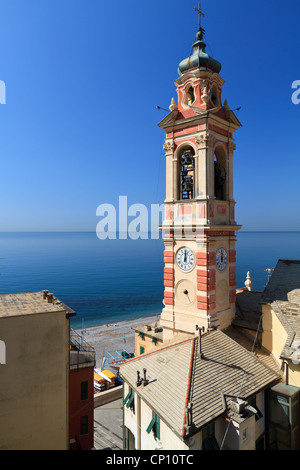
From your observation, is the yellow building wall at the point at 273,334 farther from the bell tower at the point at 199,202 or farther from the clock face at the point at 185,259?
the clock face at the point at 185,259

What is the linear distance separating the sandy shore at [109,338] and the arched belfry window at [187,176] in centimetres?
3234

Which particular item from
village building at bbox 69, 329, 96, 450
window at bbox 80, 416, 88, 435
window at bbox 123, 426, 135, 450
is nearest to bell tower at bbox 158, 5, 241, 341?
village building at bbox 69, 329, 96, 450

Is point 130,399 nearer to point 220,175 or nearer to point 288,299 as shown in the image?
point 288,299

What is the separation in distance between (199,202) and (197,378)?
1074 centimetres

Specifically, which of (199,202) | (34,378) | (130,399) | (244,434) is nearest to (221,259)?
(199,202)

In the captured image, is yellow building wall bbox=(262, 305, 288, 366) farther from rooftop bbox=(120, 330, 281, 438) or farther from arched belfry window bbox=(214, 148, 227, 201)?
arched belfry window bbox=(214, 148, 227, 201)

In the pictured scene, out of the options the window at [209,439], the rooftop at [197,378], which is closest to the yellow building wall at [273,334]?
the rooftop at [197,378]

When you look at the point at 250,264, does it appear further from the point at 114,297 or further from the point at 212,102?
the point at 212,102

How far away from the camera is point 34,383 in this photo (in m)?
13.8

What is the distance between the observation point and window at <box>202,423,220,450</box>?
39.4 feet

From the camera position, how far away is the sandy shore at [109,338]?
167 ft

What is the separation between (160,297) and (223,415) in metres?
81.9

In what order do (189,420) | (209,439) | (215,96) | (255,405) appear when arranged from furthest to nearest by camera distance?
(215,96)
(255,405)
(209,439)
(189,420)

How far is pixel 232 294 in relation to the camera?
72.2ft
